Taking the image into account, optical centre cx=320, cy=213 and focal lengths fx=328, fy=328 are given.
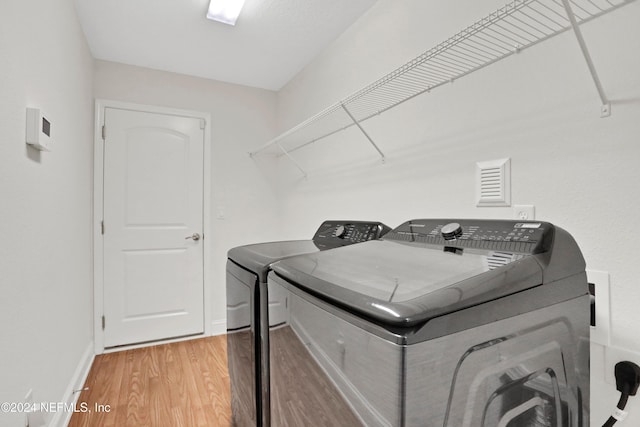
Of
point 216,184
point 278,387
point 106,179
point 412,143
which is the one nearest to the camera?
point 278,387

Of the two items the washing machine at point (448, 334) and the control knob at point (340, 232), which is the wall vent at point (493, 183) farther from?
the control knob at point (340, 232)

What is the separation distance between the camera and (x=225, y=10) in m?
2.08

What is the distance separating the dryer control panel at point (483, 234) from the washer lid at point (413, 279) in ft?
0.13

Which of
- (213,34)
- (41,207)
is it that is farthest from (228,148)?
(41,207)

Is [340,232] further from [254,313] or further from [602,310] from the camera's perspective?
[602,310]

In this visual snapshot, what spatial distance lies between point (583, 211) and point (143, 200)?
3045 millimetres

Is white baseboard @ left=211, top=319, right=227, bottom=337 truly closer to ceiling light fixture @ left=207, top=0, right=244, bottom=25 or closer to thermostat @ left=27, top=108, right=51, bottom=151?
thermostat @ left=27, top=108, right=51, bottom=151

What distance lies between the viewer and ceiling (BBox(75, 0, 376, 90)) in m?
2.05

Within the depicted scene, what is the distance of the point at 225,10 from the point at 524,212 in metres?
2.06

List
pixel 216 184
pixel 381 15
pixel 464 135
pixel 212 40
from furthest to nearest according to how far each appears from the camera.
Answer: pixel 216 184
pixel 212 40
pixel 381 15
pixel 464 135

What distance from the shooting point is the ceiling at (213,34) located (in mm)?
2055

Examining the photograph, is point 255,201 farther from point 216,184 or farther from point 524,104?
point 524,104

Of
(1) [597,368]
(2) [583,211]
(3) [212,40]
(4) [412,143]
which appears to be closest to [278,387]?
(1) [597,368]

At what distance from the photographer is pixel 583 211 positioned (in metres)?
1.02
